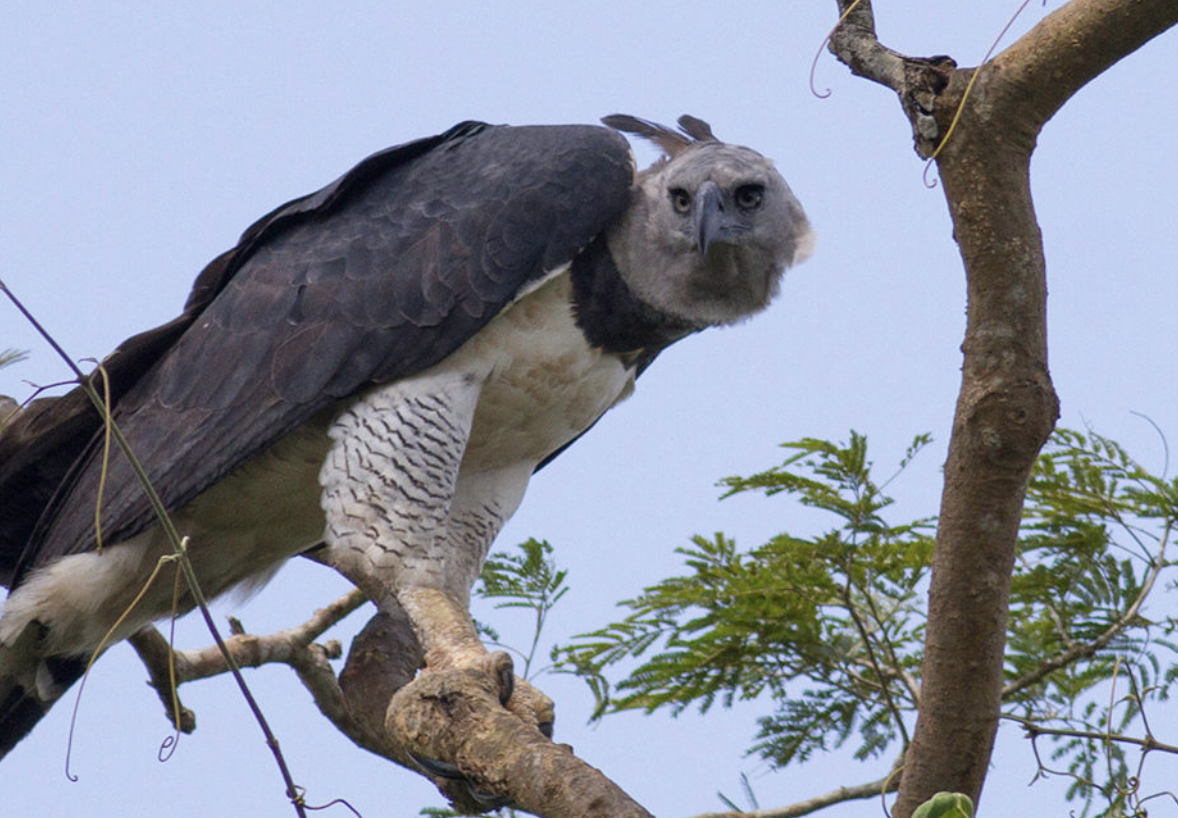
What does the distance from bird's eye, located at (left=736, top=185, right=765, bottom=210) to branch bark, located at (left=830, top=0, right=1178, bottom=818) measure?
79.4 inches

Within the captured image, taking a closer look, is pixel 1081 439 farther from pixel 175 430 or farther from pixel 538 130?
pixel 175 430

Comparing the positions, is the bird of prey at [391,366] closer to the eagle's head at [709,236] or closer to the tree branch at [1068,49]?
the eagle's head at [709,236]

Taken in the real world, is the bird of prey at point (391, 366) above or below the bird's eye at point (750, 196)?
below

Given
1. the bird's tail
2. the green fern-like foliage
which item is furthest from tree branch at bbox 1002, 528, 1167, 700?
the bird's tail

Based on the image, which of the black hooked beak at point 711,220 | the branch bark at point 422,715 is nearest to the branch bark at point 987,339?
the branch bark at point 422,715

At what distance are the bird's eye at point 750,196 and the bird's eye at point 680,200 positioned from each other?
190 mm

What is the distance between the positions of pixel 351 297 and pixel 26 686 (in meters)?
2.01

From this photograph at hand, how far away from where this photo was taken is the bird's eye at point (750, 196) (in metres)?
5.54


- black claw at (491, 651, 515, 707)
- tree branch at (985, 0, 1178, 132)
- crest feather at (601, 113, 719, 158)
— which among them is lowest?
black claw at (491, 651, 515, 707)

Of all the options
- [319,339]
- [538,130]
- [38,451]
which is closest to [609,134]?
[538,130]

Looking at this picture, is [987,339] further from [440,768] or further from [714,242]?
[714,242]

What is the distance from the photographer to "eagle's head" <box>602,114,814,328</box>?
546 centimetres

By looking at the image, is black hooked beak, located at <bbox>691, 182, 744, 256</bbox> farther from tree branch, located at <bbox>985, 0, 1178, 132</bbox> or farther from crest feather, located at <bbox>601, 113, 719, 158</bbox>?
tree branch, located at <bbox>985, 0, 1178, 132</bbox>

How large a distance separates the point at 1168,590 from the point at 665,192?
7.53ft
